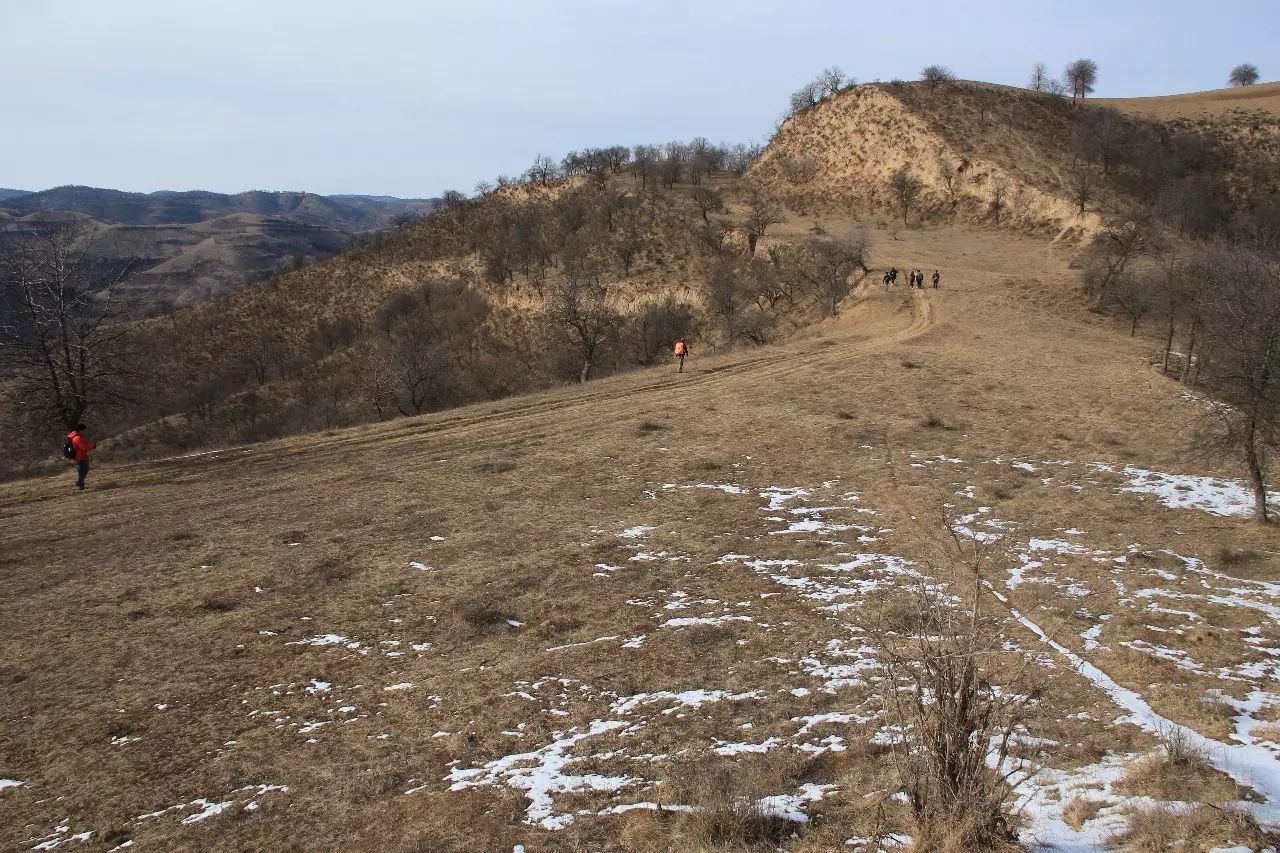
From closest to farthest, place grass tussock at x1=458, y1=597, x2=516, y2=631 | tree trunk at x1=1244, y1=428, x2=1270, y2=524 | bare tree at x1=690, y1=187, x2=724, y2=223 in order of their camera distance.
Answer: grass tussock at x1=458, y1=597, x2=516, y2=631 < tree trunk at x1=1244, y1=428, x2=1270, y2=524 < bare tree at x1=690, y1=187, x2=724, y2=223

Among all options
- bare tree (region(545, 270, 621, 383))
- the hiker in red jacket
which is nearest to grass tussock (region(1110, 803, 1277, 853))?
the hiker in red jacket

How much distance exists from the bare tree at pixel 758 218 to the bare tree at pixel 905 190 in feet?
30.0

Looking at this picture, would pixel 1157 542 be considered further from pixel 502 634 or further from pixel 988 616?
pixel 502 634

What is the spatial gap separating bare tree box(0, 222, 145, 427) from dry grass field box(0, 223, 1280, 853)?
15.0 ft

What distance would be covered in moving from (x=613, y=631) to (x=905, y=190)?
59.5m

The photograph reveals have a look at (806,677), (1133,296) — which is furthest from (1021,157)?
(806,677)

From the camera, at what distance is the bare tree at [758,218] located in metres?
58.0

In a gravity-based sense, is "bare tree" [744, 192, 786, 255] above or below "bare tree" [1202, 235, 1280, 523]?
above

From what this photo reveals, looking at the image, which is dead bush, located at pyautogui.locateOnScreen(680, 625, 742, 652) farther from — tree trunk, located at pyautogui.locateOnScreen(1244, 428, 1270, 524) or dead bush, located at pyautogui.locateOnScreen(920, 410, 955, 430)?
dead bush, located at pyautogui.locateOnScreen(920, 410, 955, 430)

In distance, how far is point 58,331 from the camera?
22.9m

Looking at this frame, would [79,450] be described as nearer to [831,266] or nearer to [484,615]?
[484,615]

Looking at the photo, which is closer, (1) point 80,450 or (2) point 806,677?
(2) point 806,677

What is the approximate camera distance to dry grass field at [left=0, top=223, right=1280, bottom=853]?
693cm

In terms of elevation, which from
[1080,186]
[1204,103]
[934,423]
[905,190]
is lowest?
[934,423]
